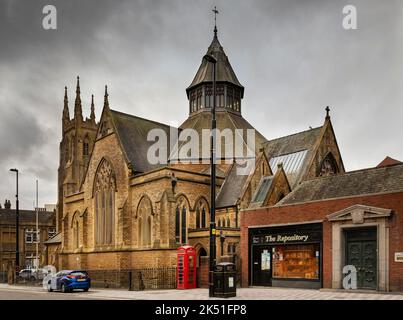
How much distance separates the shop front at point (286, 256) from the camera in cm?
2344

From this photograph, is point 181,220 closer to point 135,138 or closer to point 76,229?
point 135,138

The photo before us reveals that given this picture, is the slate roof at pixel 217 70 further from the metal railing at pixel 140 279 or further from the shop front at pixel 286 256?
the shop front at pixel 286 256

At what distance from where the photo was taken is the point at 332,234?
22312 millimetres

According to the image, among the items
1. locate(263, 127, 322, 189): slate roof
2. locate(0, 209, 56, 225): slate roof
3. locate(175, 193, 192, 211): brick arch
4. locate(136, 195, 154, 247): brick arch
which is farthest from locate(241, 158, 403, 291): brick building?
locate(0, 209, 56, 225): slate roof

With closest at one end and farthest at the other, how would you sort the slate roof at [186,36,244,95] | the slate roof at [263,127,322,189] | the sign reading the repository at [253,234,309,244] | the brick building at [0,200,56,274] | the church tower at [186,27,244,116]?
the sign reading the repository at [253,234,309,244] < the slate roof at [263,127,322,189] < the church tower at [186,27,244,116] < the slate roof at [186,36,244,95] < the brick building at [0,200,56,274]

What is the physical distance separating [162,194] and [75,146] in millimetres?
41549

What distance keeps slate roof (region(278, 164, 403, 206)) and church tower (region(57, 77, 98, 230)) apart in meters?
45.1

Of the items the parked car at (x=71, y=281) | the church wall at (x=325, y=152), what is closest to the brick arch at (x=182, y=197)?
the church wall at (x=325, y=152)

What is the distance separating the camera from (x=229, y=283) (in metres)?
19.3

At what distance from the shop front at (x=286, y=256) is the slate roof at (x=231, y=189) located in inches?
389

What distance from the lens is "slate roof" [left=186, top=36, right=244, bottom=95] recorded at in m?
50.7

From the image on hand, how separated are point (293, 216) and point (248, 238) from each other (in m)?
3.55

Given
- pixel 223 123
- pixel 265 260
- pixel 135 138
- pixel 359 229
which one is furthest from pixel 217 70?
pixel 359 229

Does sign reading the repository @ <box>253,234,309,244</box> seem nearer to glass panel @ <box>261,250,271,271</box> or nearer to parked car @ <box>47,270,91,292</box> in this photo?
glass panel @ <box>261,250,271,271</box>
